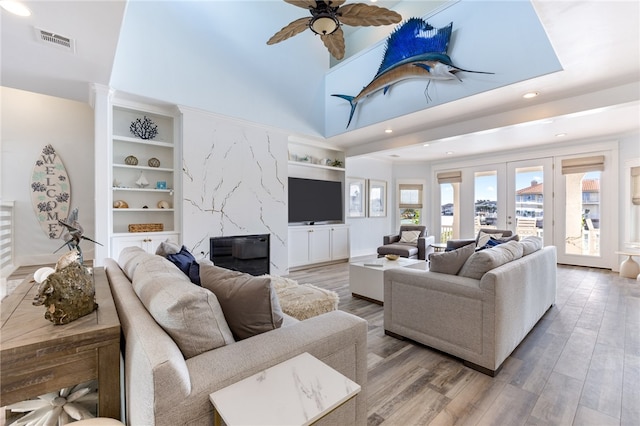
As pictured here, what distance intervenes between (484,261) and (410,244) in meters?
3.61

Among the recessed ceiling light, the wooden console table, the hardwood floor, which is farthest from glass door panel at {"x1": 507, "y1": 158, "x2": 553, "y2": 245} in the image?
the recessed ceiling light

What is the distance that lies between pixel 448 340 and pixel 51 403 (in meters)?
2.37

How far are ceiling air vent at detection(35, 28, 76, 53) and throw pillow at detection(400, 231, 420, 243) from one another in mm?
5667

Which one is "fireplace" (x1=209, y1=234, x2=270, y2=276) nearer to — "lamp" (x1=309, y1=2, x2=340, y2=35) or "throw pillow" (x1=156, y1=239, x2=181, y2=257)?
"throw pillow" (x1=156, y1=239, x2=181, y2=257)

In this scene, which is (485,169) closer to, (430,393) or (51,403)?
(430,393)

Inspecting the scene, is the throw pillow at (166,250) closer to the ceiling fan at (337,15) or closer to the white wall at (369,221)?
the ceiling fan at (337,15)

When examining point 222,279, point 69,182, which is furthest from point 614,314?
point 69,182

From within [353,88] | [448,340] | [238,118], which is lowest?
[448,340]

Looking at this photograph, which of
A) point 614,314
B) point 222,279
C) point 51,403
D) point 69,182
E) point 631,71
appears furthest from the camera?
point 69,182

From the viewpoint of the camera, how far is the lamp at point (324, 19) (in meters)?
2.04

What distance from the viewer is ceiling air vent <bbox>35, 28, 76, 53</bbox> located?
2261 millimetres

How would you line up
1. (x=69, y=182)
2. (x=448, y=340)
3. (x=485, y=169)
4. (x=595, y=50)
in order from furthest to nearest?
(x=485, y=169) < (x=69, y=182) < (x=595, y=50) < (x=448, y=340)

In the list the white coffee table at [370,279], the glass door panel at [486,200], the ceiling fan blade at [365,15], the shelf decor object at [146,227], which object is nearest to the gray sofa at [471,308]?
the white coffee table at [370,279]

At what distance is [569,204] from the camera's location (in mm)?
5684
